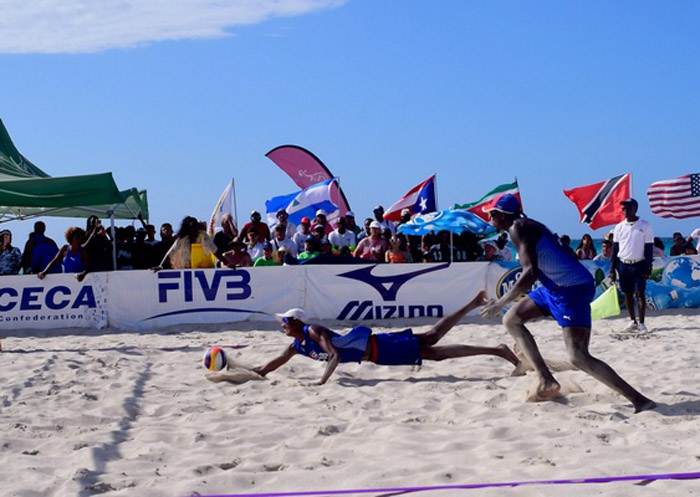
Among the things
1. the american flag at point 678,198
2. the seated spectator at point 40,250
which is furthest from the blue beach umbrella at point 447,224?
the seated spectator at point 40,250

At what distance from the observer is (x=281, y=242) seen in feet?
42.0

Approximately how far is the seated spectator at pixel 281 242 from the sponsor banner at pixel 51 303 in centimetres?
273

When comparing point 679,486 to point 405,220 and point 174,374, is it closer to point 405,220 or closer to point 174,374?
point 174,374

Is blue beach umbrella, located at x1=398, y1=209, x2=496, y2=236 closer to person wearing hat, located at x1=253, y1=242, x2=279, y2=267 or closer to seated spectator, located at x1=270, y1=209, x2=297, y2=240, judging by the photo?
seated spectator, located at x1=270, y1=209, x2=297, y2=240

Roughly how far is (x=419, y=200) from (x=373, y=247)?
138 inches

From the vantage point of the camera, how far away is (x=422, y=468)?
4297 millimetres

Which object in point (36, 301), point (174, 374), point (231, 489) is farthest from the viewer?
point (36, 301)

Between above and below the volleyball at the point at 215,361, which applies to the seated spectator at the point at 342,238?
above

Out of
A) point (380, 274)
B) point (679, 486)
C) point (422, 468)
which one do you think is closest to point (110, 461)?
point (422, 468)

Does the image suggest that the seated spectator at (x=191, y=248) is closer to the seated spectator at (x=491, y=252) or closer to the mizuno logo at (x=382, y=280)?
the mizuno logo at (x=382, y=280)

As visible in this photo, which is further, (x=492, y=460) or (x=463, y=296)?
(x=463, y=296)

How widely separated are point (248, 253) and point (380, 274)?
2152mm

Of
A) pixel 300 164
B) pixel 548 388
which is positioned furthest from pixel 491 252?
pixel 548 388

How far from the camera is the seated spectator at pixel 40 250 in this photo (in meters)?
12.6
